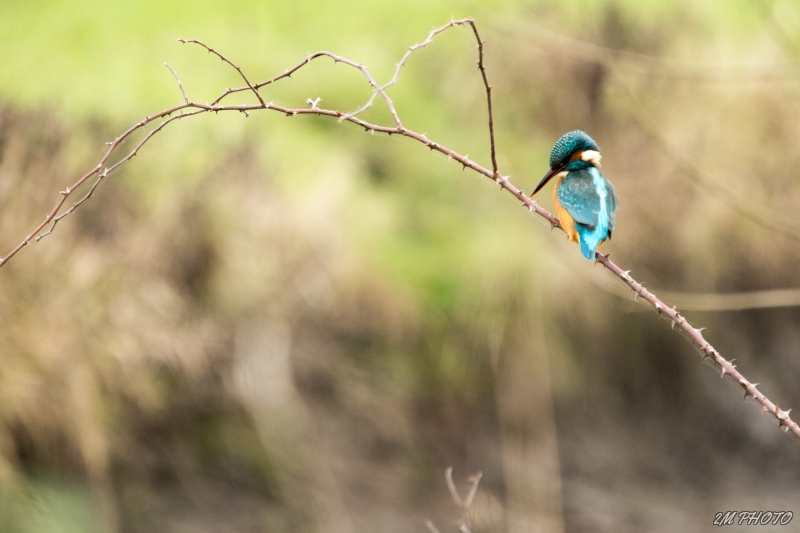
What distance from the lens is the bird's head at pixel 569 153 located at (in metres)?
2.49

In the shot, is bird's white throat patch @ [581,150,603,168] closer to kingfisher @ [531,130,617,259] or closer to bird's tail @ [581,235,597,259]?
kingfisher @ [531,130,617,259]

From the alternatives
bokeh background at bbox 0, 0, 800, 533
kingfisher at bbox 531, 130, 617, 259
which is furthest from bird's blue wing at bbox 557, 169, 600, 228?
bokeh background at bbox 0, 0, 800, 533

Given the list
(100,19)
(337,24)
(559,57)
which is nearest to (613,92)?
(559,57)

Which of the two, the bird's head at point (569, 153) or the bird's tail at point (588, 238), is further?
the bird's head at point (569, 153)

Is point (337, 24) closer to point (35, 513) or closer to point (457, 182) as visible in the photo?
point (457, 182)

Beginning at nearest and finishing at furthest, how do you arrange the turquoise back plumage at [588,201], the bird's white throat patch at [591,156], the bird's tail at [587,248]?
1. the bird's tail at [587,248]
2. the turquoise back plumage at [588,201]
3. the bird's white throat patch at [591,156]

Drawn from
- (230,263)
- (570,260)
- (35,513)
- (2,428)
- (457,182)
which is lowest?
(35,513)

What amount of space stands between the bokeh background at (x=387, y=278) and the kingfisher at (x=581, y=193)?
1332 millimetres

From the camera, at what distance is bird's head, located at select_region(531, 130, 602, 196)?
8.16ft

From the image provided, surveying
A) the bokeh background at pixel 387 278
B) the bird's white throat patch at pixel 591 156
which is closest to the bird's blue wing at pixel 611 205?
the bird's white throat patch at pixel 591 156

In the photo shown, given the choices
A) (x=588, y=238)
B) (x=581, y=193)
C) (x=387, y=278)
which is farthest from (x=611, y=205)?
(x=387, y=278)

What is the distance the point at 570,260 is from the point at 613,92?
1105 millimetres

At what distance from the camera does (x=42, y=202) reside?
11.7ft

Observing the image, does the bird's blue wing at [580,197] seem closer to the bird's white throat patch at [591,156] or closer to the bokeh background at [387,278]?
the bird's white throat patch at [591,156]
